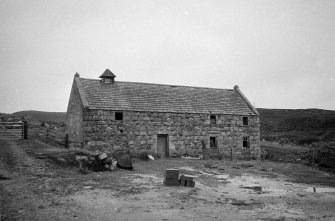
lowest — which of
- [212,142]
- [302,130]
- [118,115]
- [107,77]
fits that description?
[212,142]

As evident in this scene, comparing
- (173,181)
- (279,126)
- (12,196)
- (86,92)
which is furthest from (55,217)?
(279,126)

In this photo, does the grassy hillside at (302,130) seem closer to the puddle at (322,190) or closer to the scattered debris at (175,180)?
the puddle at (322,190)

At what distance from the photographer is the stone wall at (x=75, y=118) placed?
24.7 m

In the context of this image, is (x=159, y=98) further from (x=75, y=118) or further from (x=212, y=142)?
(x=75, y=118)

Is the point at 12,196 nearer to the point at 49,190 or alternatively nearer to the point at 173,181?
the point at 49,190

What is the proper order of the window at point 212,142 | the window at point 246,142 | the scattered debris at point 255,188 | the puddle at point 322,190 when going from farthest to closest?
the window at point 246,142
the window at point 212,142
the puddle at point 322,190
the scattered debris at point 255,188

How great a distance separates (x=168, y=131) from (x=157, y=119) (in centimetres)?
160

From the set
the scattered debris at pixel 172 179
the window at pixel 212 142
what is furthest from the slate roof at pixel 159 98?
the scattered debris at pixel 172 179

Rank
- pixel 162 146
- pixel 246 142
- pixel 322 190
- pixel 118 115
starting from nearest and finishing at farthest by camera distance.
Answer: pixel 322 190 → pixel 118 115 → pixel 162 146 → pixel 246 142

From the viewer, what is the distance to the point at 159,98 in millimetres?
28266

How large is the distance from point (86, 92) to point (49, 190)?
15267mm

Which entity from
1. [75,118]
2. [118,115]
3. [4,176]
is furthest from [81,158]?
[75,118]

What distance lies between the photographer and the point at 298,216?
884 cm

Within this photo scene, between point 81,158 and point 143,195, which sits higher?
point 81,158
